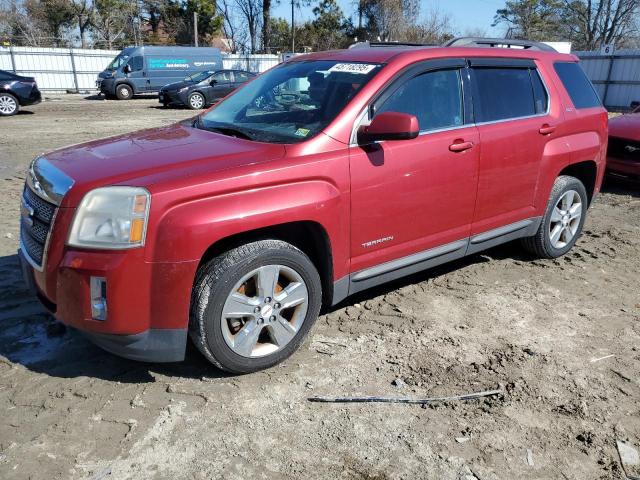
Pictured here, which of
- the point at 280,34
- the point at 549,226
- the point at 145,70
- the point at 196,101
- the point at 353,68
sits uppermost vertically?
the point at 280,34

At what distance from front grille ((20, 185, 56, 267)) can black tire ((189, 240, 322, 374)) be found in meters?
0.82

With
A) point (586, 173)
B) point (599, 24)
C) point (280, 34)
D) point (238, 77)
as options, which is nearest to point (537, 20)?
point (599, 24)

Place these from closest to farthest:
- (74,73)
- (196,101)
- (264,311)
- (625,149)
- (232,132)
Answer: (264,311) < (232,132) < (625,149) < (196,101) < (74,73)

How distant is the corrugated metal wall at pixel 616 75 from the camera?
23.5 m

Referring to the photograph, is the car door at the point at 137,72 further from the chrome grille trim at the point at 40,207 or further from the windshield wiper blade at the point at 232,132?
the chrome grille trim at the point at 40,207

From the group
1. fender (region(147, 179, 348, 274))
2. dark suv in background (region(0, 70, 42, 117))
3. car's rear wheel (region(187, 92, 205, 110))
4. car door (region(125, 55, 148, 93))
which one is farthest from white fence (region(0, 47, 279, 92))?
fender (region(147, 179, 348, 274))

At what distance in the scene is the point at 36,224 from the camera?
10.1 ft

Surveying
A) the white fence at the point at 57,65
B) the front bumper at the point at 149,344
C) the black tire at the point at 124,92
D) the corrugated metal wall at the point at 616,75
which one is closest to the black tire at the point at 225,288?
the front bumper at the point at 149,344

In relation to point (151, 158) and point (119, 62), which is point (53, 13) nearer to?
point (119, 62)

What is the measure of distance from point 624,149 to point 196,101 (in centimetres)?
1649

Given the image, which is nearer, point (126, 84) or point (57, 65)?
point (126, 84)

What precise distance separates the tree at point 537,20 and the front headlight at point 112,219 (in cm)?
5428

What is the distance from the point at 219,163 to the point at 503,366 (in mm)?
2093

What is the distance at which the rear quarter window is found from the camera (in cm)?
498
